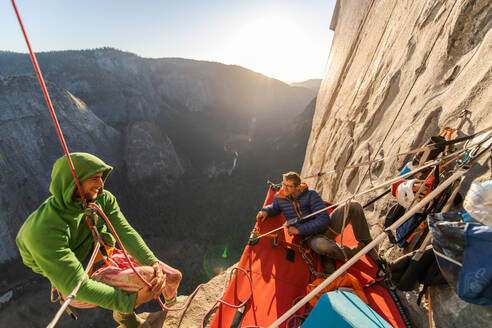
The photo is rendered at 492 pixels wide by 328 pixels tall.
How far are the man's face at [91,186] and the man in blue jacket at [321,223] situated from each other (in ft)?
8.93

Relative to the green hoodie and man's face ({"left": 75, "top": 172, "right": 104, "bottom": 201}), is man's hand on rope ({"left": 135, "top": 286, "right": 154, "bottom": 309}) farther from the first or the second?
man's face ({"left": 75, "top": 172, "right": 104, "bottom": 201})

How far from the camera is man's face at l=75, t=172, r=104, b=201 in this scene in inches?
73.7

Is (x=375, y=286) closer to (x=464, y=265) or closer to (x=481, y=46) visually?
(x=464, y=265)

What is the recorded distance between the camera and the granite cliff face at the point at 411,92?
7.29 feet

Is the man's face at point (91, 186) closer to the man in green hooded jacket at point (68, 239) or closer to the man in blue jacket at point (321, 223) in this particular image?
the man in green hooded jacket at point (68, 239)

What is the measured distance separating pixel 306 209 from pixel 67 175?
330 centimetres

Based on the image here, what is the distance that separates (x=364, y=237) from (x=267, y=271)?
5.25ft

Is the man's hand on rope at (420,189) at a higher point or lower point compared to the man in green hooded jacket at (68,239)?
higher

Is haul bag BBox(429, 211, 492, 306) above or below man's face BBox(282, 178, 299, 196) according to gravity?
above

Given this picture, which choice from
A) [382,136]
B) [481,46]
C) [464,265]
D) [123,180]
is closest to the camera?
[464,265]

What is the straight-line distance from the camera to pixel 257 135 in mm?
34969

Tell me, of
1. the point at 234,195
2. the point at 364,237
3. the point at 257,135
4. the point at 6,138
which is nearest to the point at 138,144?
the point at 6,138

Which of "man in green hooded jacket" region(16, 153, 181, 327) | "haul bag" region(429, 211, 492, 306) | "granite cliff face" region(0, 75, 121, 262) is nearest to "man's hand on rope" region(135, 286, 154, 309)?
"man in green hooded jacket" region(16, 153, 181, 327)

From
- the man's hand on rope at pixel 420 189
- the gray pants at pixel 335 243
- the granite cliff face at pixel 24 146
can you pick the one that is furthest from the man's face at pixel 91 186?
the granite cliff face at pixel 24 146
